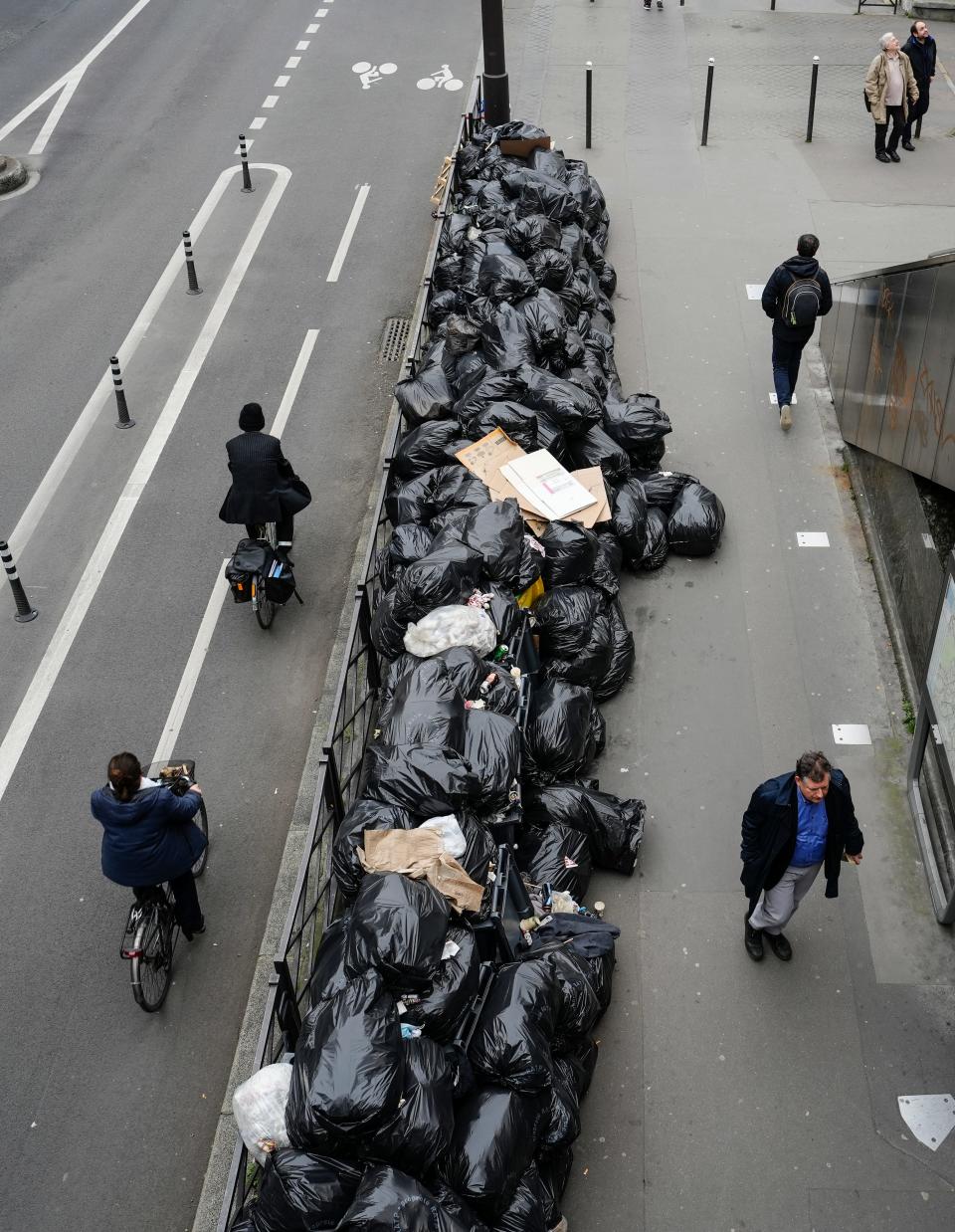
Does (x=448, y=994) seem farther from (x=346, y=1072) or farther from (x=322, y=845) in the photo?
(x=322, y=845)

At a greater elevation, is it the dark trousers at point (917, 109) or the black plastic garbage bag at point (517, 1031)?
the dark trousers at point (917, 109)

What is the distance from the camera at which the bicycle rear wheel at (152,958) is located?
21.4ft

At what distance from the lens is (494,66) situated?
14719 millimetres

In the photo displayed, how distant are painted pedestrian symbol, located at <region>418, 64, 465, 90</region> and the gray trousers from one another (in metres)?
15.0

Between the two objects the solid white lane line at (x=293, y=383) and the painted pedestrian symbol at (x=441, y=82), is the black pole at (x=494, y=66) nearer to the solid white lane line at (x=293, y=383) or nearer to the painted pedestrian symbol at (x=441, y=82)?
the painted pedestrian symbol at (x=441, y=82)

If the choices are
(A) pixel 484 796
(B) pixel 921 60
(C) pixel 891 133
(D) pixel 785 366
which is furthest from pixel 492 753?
(B) pixel 921 60

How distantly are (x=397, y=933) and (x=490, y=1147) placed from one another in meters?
0.92

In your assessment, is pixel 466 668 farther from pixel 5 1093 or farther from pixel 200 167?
pixel 200 167

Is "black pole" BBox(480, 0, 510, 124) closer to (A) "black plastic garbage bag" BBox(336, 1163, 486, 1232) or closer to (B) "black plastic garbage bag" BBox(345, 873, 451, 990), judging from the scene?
(B) "black plastic garbage bag" BBox(345, 873, 451, 990)

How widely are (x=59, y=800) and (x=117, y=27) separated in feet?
55.3

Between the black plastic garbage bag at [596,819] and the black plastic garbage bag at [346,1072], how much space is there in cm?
208

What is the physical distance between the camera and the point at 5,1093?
6.42 metres

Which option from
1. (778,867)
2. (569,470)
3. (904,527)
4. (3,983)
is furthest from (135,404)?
(778,867)

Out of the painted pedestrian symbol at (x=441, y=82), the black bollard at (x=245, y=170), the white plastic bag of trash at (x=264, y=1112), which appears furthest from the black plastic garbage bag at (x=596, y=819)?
the painted pedestrian symbol at (x=441, y=82)
